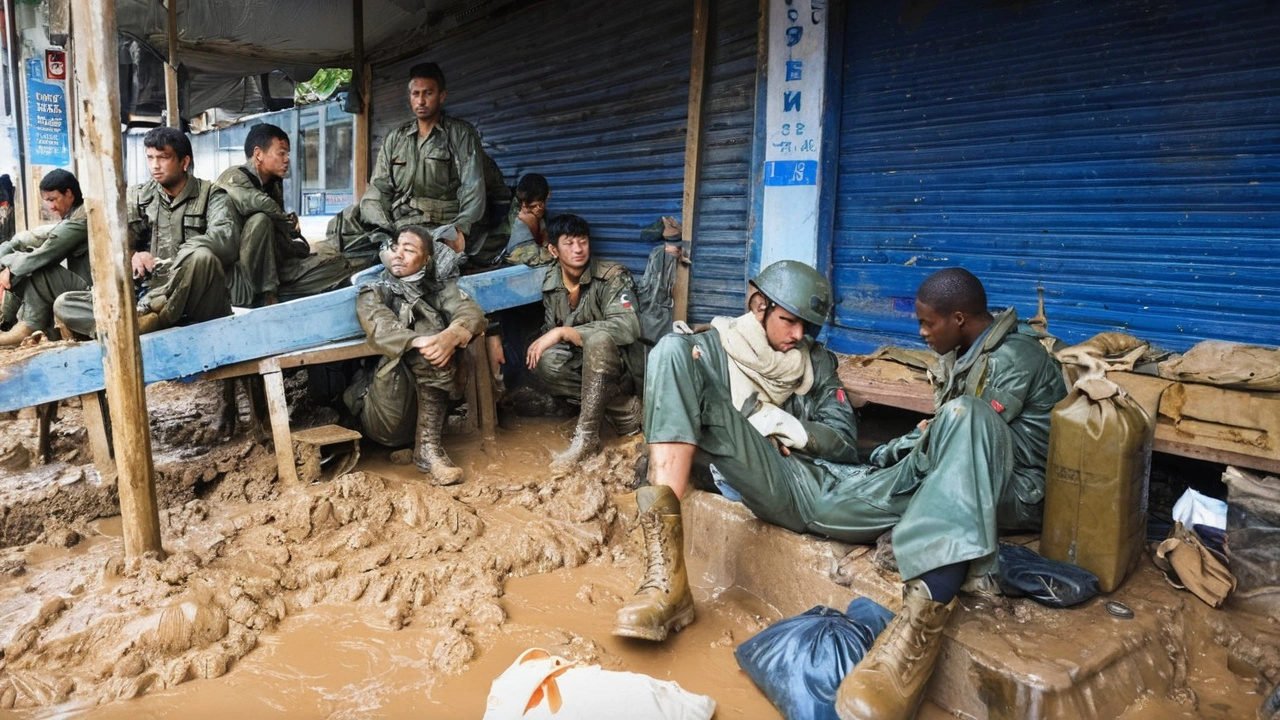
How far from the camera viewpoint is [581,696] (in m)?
2.19

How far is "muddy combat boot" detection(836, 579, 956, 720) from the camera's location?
2.17 metres

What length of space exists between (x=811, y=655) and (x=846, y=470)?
2.99ft

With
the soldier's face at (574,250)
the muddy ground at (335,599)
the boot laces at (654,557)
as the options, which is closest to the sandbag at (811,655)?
the muddy ground at (335,599)

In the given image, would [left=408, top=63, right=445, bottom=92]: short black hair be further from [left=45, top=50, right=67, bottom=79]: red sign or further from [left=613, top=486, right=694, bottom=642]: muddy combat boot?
[left=45, top=50, right=67, bottom=79]: red sign

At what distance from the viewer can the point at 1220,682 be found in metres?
2.54

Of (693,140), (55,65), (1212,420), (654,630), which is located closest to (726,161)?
(693,140)

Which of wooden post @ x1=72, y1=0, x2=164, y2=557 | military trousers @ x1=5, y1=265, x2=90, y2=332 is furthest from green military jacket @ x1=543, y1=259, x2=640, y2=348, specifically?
military trousers @ x1=5, y1=265, x2=90, y2=332

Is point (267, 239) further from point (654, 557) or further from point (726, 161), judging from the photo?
point (654, 557)

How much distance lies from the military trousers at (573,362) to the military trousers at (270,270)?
177cm

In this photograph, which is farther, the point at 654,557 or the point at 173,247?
the point at 173,247

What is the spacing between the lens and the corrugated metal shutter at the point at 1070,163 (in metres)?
3.43

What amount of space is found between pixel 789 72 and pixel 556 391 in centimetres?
262

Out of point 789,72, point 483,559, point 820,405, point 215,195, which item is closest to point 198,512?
point 483,559

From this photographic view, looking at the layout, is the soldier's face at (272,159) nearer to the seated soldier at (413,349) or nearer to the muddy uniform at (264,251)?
the muddy uniform at (264,251)
